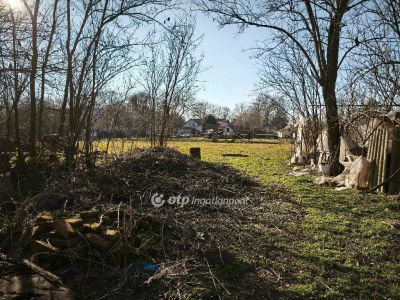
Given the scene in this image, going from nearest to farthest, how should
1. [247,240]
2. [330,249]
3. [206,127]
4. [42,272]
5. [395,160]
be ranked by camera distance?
[42,272] < [330,249] < [247,240] < [395,160] < [206,127]

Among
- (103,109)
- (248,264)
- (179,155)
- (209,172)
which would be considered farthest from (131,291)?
(103,109)

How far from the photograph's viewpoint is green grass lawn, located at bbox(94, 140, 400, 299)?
3639 millimetres

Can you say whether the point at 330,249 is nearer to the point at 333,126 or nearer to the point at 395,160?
the point at 395,160

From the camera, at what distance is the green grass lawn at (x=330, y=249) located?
3.64 m

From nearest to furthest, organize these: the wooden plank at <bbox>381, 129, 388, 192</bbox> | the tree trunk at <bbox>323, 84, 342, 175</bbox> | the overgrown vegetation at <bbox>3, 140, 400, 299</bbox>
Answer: the overgrown vegetation at <bbox>3, 140, 400, 299</bbox>, the wooden plank at <bbox>381, 129, 388, 192</bbox>, the tree trunk at <bbox>323, 84, 342, 175</bbox>

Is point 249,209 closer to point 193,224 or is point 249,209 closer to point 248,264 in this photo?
point 193,224

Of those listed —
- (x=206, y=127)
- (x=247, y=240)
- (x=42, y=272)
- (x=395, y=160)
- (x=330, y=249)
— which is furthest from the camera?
(x=206, y=127)

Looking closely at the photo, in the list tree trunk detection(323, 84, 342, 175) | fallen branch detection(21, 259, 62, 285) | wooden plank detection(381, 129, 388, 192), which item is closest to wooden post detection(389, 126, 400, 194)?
wooden plank detection(381, 129, 388, 192)

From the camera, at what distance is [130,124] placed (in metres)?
12.1

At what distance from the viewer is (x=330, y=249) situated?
4652 mm

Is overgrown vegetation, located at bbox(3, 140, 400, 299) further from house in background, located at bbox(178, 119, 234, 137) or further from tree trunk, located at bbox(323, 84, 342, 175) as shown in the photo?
house in background, located at bbox(178, 119, 234, 137)

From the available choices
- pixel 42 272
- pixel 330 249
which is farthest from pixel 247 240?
pixel 42 272

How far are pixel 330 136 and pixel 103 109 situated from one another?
6793mm

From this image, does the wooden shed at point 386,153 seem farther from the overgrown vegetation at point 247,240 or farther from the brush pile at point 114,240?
the brush pile at point 114,240
